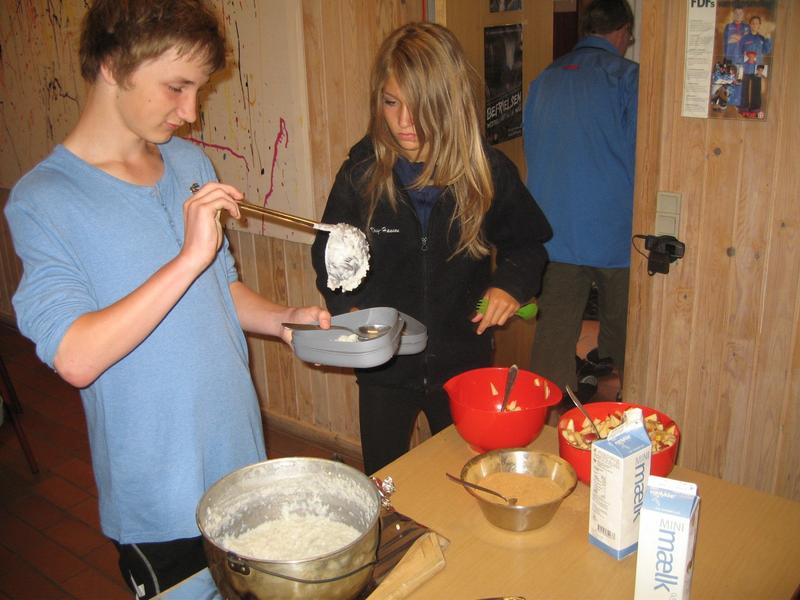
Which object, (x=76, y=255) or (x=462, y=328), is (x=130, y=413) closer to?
(x=76, y=255)

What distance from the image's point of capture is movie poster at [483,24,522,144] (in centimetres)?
294

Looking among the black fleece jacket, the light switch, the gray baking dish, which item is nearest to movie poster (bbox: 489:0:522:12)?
the light switch

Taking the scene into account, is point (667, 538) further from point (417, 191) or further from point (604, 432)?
point (417, 191)

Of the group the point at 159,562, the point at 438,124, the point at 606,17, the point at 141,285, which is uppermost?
the point at 606,17

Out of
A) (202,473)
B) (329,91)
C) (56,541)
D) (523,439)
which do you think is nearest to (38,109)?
(329,91)

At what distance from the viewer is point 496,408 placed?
1577 mm

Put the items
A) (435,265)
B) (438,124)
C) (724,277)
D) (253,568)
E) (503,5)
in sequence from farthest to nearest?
(503,5), (724,277), (435,265), (438,124), (253,568)

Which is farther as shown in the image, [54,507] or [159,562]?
[54,507]

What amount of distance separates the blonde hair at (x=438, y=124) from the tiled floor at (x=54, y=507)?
1473mm

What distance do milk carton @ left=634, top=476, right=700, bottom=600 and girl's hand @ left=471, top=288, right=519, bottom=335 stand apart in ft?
2.47

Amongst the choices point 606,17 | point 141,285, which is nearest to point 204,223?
point 141,285

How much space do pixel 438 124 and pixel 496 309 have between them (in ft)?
1.47

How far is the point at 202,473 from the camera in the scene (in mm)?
1369

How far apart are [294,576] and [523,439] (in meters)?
0.63
